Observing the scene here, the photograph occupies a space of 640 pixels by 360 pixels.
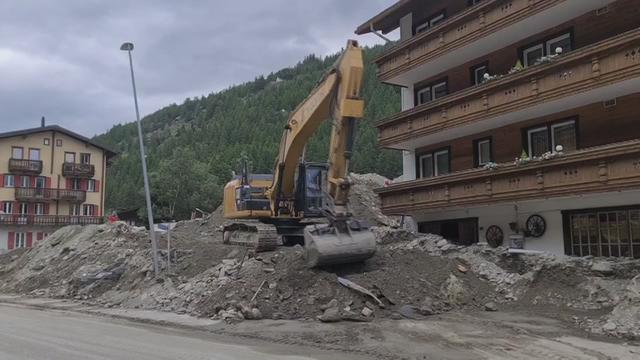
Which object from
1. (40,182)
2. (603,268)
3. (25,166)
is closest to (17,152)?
(25,166)

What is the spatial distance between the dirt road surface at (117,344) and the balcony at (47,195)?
60313mm

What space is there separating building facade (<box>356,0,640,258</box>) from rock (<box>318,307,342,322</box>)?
311 inches

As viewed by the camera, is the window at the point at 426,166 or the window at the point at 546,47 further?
the window at the point at 426,166

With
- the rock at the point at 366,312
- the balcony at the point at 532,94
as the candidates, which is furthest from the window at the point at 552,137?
the rock at the point at 366,312

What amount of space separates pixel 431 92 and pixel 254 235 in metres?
11.1

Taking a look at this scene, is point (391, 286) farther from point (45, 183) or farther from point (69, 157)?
point (69, 157)

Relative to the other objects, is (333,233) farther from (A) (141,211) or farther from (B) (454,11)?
(A) (141,211)

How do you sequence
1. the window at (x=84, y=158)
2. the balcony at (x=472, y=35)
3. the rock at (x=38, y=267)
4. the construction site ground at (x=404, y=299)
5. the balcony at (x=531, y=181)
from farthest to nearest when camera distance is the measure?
the window at (x=84, y=158) → the rock at (x=38, y=267) → the balcony at (x=472, y=35) → the balcony at (x=531, y=181) → the construction site ground at (x=404, y=299)

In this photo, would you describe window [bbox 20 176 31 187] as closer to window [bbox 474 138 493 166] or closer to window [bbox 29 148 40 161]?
window [bbox 29 148 40 161]

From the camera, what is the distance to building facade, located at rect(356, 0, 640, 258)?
1905 cm

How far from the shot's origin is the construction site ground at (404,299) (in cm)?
1398

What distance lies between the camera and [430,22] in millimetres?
28891

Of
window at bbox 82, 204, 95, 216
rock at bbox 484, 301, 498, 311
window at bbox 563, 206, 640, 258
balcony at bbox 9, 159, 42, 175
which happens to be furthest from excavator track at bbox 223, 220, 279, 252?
window at bbox 82, 204, 95, 216

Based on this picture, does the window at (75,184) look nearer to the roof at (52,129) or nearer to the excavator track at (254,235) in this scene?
the roof at (52,129)
